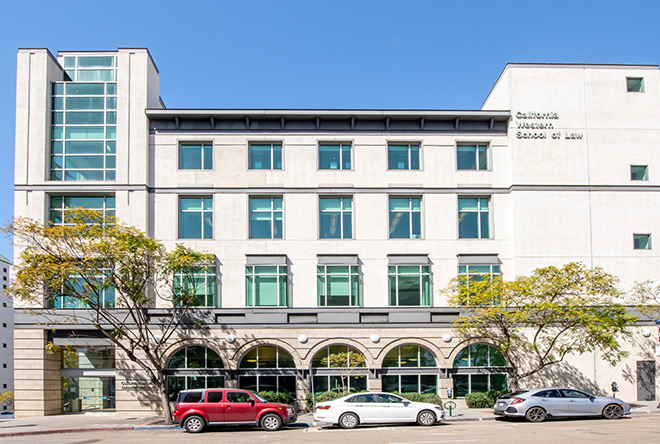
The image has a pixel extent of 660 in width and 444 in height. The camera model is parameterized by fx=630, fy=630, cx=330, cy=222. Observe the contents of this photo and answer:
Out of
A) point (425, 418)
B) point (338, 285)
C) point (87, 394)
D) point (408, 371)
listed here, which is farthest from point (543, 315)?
point (87, 394)

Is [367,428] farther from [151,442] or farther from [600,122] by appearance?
[600,122]

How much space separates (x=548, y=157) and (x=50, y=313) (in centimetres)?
2615

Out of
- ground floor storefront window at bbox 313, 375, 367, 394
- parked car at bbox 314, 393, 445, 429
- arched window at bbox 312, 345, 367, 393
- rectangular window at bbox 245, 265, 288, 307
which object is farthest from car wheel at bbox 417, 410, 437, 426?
rectangular window at bbox 245, 265, 288, 307

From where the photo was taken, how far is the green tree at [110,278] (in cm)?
2659

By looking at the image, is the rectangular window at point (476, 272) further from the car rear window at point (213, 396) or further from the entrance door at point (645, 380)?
the car rear window at point (213, 396)

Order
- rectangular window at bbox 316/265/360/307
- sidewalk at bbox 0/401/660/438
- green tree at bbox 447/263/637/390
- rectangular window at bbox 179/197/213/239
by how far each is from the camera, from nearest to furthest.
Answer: sidewalk at bbox 0/401/660/438 → green tree at bbox 447/263/637/390 → rectangular window at bbox 316/265/360/307 → rectangular window at bbox 179/197/213/239

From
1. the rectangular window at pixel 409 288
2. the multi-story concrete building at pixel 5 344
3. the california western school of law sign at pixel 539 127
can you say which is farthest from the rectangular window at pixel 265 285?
the multi-story concrete building at pixel 5 344

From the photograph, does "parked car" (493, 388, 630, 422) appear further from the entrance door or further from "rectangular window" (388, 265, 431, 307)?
"rectangular window" (388, 265, 431, 307)

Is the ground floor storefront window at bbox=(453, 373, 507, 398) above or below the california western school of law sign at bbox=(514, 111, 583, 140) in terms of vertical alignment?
below

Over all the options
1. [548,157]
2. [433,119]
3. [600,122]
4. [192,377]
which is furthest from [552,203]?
[192,377]

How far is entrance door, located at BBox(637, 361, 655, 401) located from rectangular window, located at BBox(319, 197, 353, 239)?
1608 cm

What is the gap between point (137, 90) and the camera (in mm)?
33000

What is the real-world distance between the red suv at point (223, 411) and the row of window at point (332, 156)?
1315 centimetres

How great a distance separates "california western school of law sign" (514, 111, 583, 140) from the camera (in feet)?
108
